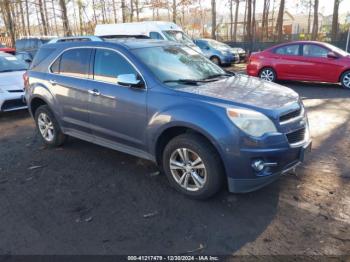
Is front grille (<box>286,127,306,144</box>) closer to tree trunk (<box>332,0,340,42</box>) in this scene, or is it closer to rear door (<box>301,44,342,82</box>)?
rear door (<box>301,44,342,82</box>)

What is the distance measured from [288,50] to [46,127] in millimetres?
8506

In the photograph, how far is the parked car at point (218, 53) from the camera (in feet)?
58.3

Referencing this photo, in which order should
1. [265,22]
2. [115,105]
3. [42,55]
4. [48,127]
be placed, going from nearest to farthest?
[115,105] → [42,55] → [48,127] → [265,22]

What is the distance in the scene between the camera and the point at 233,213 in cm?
367

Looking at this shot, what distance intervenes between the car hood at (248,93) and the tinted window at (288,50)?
7503mm

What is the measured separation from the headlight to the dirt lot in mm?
872

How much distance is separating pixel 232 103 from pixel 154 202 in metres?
1.42

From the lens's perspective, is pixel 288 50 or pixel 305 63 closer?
pixel 305 63

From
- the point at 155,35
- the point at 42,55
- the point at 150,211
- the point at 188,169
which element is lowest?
the point at 150,211

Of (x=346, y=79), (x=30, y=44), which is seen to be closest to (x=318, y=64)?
(x=346, y=79)

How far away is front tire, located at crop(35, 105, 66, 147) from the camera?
5.68 m

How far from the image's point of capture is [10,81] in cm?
838

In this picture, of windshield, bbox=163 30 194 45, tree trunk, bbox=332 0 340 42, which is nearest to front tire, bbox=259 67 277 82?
windshield, bbox=163 30 194 45

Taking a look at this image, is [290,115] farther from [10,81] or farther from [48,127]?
[10,81]
